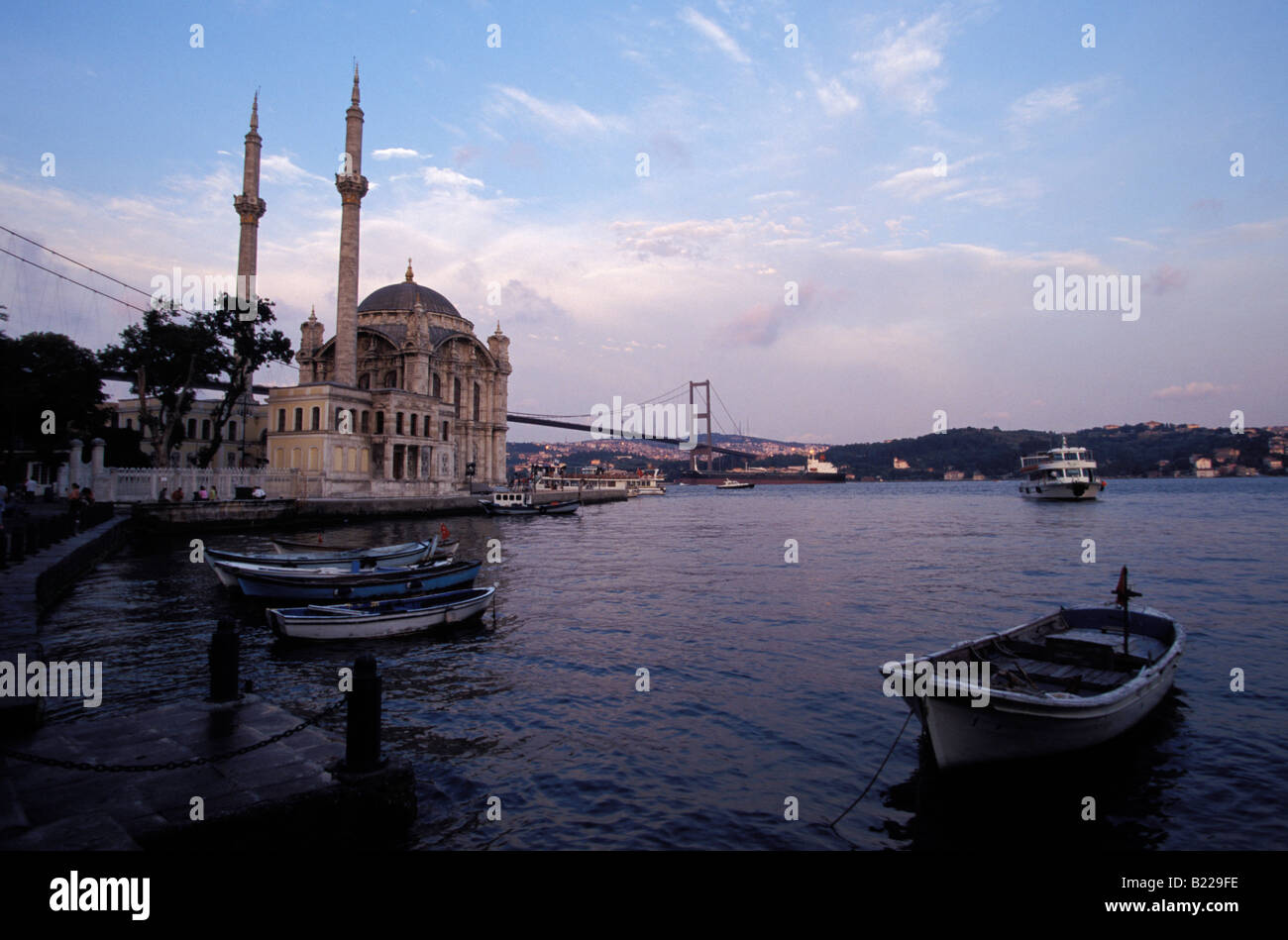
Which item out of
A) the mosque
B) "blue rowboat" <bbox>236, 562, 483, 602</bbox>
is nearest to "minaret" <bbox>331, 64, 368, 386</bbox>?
the mosque

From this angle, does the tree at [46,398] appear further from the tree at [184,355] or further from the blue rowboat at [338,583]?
the blue rowboat at [338,583]

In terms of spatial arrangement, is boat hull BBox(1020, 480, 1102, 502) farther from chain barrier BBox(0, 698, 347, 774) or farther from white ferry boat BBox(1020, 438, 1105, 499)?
chain barrier BBox(0, 698, 347, 774)

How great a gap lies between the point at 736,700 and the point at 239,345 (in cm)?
3850

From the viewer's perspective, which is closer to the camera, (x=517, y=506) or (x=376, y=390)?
(x=376, y=390)

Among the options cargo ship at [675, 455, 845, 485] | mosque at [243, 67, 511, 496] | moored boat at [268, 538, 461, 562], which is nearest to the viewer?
moored boat at [268, 538, 461, 562]

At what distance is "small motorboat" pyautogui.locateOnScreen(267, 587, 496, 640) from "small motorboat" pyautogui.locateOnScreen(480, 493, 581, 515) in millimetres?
37986

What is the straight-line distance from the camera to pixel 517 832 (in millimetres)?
6164

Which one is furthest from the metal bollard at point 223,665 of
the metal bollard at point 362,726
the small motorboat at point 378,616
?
the small motorboat at point 378,616

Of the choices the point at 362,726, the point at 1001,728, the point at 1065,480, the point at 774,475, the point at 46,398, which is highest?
the point at 46,398

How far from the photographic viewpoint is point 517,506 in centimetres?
5284

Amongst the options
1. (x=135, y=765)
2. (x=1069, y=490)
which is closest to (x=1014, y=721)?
(x=135, y=765)

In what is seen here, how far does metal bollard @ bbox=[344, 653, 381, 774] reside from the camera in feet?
17.9

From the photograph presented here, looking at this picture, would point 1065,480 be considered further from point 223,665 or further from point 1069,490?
point 223,665
